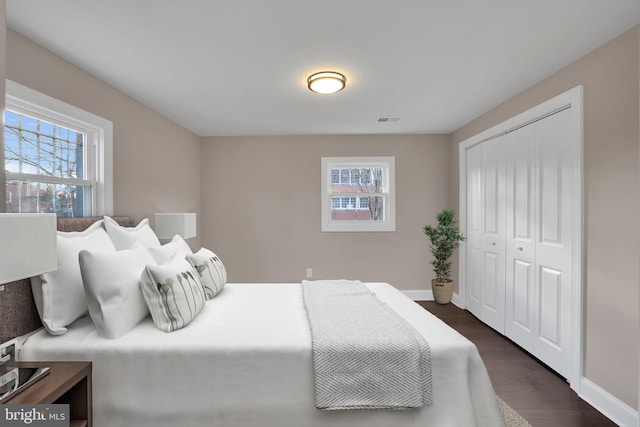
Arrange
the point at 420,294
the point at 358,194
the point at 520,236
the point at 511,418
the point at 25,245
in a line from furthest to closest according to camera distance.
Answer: the point at 358,194
the point at 420,294
the point at 520,236
the point at 511,418
the point at 25,245

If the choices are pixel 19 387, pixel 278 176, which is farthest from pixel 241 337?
pixel 278 176

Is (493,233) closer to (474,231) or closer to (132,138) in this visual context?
(474,231)

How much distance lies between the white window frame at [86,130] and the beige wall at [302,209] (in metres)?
1.95

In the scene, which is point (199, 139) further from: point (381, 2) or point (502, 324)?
point (502, 324)

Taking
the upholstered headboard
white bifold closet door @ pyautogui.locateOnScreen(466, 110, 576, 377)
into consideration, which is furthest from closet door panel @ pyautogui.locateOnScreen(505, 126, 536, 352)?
the upholstered headboard

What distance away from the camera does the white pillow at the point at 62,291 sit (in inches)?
61.7

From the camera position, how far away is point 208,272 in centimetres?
229

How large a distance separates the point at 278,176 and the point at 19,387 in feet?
11.8

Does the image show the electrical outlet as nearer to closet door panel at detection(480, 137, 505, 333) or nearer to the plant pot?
closet door panel at detection(480, 137, 505, 333)

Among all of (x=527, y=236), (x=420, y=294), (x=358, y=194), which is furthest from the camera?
(x=358, y=194)

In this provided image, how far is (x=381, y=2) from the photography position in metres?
1.61

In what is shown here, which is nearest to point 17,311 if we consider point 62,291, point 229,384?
point 62,291

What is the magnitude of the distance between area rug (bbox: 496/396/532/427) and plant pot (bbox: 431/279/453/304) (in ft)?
6.95

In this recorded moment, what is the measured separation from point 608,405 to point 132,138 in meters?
4.27
